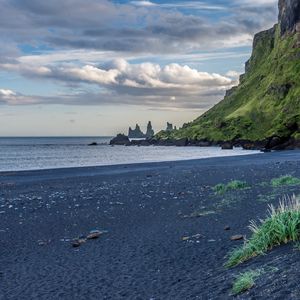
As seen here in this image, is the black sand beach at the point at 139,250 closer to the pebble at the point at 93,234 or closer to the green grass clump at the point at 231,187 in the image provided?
the pebble at the point at 93,234

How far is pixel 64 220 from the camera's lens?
19.2m

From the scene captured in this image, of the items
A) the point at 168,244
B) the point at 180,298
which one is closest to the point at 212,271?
the point at 180,298

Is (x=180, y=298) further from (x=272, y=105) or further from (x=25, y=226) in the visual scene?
(x=272, y=105)

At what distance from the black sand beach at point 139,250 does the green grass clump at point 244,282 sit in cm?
12

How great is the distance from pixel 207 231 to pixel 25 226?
Result: 803cm

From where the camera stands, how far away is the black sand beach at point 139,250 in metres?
9.11

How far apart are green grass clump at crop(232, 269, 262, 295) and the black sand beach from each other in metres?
0.12

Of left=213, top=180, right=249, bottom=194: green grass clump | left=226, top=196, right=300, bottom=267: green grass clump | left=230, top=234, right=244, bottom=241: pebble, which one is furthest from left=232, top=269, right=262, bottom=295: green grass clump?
left=213, top=180, right=249, bottom=194: green grass clump

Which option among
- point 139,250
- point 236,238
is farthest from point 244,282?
point 139,250

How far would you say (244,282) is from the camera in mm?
8133

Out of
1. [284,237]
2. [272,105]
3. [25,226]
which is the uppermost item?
[272,105]

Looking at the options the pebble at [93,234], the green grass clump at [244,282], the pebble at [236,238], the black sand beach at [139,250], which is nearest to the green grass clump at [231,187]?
the black sand beach at [139,250]

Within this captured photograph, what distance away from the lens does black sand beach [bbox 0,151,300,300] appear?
9.11m

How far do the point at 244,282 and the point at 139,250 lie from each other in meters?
5.25
